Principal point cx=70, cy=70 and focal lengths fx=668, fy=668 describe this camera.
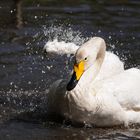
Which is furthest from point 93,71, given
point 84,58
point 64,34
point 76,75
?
point 64,34

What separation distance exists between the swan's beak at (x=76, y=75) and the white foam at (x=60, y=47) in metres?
3.25

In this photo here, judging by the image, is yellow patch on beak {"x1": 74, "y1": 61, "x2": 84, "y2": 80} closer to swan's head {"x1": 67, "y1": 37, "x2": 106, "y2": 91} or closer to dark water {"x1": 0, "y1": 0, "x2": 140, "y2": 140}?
swan's head {"x1": 67, "y1": 37, "x2": 106, "y2": 91}

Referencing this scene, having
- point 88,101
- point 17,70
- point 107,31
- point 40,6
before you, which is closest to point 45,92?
point 17,70

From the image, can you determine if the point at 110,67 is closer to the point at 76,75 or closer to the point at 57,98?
the point at 57,98

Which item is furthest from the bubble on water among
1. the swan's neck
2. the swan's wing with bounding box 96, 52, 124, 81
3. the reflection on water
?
the swan's neck

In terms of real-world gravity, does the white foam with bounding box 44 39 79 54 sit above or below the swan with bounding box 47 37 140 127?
above

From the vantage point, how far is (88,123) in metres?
8.70

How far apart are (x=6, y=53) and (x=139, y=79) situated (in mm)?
3078

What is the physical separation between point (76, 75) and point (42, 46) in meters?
3.93

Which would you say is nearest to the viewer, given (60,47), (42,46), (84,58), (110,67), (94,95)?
(84,58)

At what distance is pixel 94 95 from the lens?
28.5 feet

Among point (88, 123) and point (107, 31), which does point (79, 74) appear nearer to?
point (88, 123)

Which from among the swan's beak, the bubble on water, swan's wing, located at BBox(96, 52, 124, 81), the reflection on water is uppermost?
the reflection on water

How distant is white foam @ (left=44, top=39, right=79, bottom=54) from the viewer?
11.7 m
